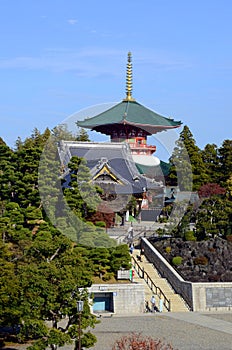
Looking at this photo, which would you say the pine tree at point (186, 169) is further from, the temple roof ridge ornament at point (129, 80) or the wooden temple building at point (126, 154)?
the temple roof ridge ornament at point (129, 80)

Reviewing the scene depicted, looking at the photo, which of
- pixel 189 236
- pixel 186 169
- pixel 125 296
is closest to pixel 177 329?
pixel 125 296

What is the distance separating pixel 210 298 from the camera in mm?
25234

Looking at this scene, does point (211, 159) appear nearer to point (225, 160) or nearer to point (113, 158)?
point (225, 160)

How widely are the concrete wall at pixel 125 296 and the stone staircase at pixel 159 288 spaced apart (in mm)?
847

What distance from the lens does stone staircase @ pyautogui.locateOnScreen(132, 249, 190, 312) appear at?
25.0 metres

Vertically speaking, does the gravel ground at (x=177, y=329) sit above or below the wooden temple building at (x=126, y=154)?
below

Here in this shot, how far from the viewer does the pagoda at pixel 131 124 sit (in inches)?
1849

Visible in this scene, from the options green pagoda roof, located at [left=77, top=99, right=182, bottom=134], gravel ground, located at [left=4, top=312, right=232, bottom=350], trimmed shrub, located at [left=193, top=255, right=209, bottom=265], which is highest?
green pagoda roof, located at [left=77, top=99, right=182, bottom=134]

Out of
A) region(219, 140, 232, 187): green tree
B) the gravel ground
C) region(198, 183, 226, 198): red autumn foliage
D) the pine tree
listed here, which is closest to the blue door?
the gravel ground

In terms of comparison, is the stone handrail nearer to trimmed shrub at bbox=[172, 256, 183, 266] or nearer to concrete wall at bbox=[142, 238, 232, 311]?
concrete wall at bbox=[142, 238, 232, 311]

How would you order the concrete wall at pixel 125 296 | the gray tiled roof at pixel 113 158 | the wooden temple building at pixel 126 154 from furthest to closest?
the gray tiled roof at pixel 113 158, the wooden temple building at pixel 126 154, the concrete wall at pixel 125 296

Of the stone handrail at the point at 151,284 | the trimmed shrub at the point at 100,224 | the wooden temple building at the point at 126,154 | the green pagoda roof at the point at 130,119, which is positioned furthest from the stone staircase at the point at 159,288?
the green pagoda roof at the point at 130,119

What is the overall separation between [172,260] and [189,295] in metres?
3.03

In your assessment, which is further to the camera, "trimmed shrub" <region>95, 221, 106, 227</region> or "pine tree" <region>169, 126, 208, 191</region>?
"pine tree" <region>169, 126, 208, 191</region>
